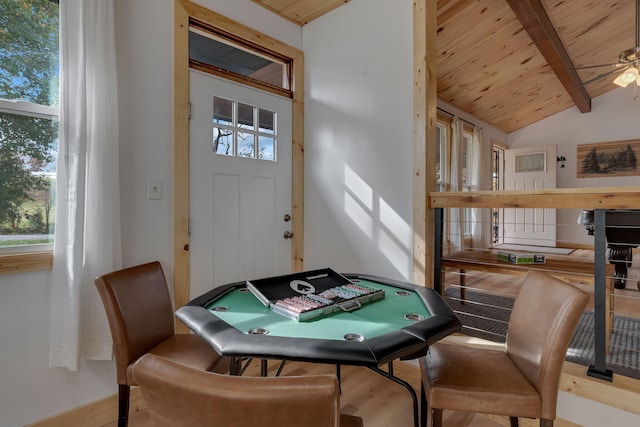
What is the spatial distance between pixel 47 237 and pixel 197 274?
2.76ft

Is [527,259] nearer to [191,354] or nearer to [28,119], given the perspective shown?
[191,354]

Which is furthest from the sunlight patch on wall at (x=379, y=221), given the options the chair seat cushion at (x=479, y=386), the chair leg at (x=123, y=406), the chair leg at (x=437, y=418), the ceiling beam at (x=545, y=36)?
the ceiling beam at (x=545, y=36)

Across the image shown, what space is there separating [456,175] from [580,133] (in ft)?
12.3

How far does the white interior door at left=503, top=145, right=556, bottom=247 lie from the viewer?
6.48m

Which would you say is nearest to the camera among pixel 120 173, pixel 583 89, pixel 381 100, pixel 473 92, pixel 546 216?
pixel 120 173

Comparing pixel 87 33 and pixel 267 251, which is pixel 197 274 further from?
pixel 87 33

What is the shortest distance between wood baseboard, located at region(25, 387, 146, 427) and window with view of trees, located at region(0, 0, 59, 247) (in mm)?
891

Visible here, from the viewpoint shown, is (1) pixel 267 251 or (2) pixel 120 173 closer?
(2) pixel 120 173

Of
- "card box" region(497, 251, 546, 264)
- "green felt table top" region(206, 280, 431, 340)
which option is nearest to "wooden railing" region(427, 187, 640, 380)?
"green felt table top" region(206, 280, 431, 340)

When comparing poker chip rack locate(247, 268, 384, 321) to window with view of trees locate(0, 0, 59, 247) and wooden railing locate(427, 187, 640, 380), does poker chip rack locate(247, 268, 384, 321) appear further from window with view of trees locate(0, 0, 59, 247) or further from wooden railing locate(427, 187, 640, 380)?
window with view of trees locate(0, 0, 59, 247)

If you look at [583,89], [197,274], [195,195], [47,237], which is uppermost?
[583,89]

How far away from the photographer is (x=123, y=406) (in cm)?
147

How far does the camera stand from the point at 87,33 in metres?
1.71

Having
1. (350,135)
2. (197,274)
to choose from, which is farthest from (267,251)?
(350,135)
